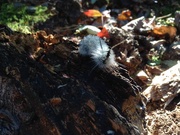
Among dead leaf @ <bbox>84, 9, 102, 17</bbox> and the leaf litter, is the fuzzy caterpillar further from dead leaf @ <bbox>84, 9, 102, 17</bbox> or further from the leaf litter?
dead leaf @ <bbox>84, 9, 102, 17</bbox>

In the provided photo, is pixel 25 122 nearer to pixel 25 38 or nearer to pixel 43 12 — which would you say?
pixel 25 38

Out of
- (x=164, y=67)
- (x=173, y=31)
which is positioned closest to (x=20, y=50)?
(x=164, y=67)

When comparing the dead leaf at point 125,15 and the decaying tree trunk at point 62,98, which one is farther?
the dead leaf at point 125,15

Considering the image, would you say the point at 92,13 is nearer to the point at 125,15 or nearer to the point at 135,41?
the point at 125,15

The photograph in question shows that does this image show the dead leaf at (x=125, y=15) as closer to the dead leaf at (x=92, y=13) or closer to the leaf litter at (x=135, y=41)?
the leaf litter at (x=135, y=41)

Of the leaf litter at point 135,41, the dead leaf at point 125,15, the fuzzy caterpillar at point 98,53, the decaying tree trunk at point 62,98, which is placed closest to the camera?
the decaying tree trunk at point 62,98

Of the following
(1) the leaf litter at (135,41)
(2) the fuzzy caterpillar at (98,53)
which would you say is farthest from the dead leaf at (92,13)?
(2) the fuzzy caterpillar at (98,53)
